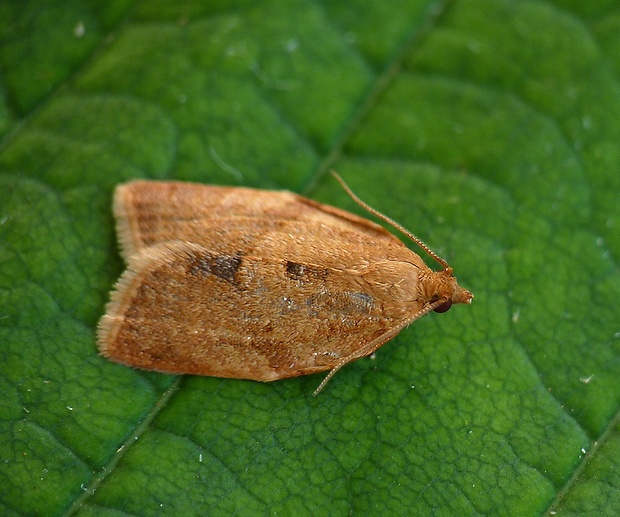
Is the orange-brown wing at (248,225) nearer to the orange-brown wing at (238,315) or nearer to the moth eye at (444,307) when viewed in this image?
the orange-brown wing at (238,315)

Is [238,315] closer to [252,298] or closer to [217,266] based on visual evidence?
[252,298]

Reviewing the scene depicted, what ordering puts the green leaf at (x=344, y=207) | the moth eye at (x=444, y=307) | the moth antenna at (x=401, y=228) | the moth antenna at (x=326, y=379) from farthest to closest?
the moth antenna at (x=401, y=228), the moth eye at (x=444, y=307), the moth antenna at (x=326, y=379), the green leaf at (x=344, y=207)

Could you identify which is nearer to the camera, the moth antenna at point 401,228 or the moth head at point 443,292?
the moth head at point 443,292

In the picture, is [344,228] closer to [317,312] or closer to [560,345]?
[317,312]

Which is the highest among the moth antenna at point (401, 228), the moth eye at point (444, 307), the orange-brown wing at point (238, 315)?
the moth antenna at point (401, 228)

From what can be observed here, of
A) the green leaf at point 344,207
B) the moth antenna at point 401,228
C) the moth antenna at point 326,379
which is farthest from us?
the moth antenna at point 401,228

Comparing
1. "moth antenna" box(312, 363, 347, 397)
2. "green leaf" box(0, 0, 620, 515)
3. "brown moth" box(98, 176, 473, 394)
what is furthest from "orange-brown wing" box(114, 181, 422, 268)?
"moth antenna" box(312, 363, 347, 397)

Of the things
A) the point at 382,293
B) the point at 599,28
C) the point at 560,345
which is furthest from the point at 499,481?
the point at 599,28

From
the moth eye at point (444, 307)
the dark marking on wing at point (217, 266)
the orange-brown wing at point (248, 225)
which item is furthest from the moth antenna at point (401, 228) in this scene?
the dark marking on wing at point (217, 266)
